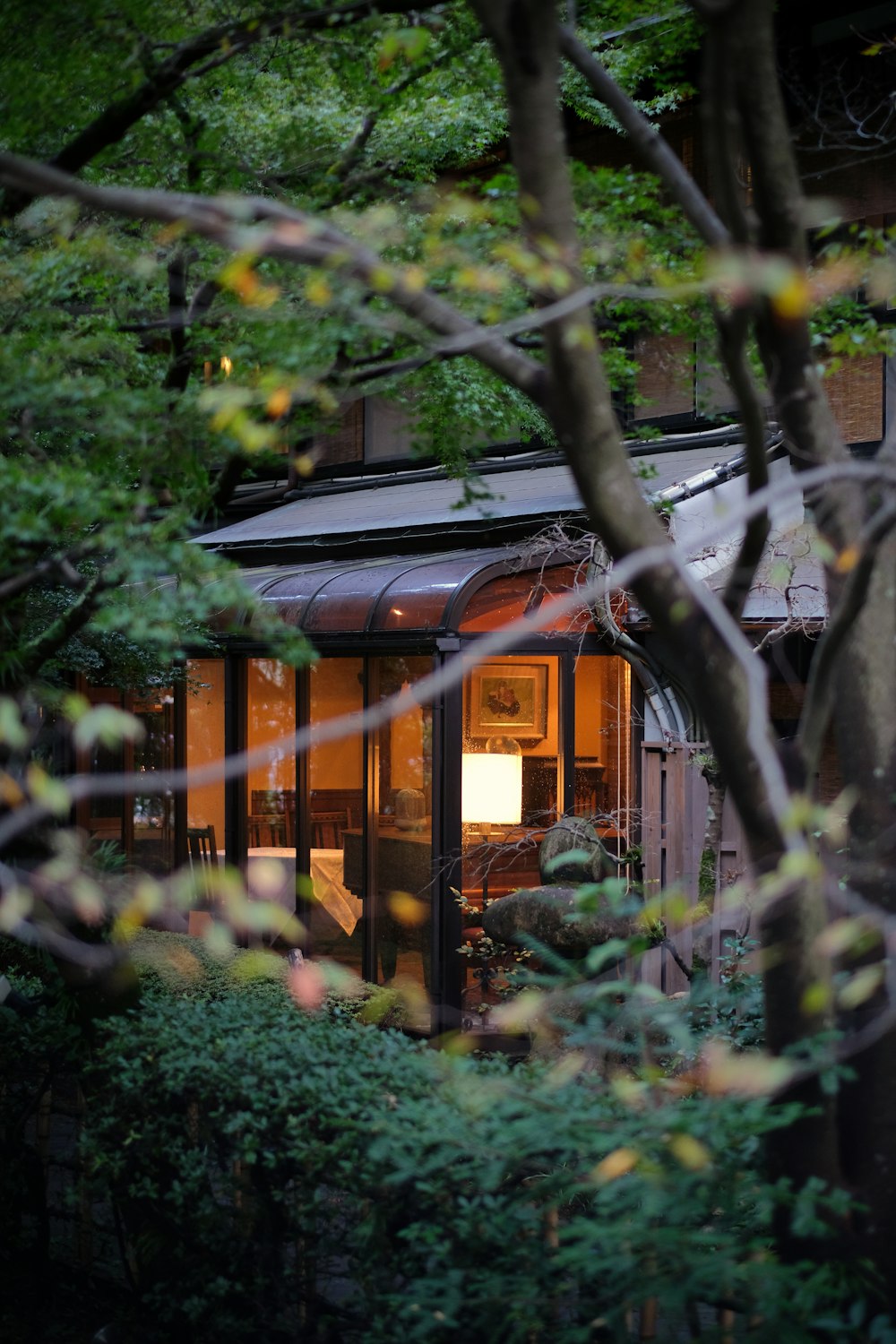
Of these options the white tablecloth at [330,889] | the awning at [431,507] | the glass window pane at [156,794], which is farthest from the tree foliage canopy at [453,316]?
the glass window pane at [156,794]

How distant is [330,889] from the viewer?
39.6 feet

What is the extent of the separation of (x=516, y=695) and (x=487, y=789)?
1.08 meters

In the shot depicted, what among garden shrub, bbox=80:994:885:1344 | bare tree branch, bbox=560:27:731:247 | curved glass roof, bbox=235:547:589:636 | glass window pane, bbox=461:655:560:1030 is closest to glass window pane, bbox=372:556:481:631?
curved glass roof, bbox=235:547:589:636

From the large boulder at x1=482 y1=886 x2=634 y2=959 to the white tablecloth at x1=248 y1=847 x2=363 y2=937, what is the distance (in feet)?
12.9

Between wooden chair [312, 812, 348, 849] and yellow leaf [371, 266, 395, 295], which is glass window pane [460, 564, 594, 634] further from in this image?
yellow leaf [371, 266, 395, 295]

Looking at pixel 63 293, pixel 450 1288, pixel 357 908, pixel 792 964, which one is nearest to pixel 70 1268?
pixel 450 1288

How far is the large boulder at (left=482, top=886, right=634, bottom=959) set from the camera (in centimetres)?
764

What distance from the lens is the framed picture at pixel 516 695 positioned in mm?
11523

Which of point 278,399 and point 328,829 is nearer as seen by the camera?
point 278,399

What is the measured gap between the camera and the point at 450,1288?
3.61 m

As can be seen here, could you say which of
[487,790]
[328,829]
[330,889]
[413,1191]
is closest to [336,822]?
[328,829]

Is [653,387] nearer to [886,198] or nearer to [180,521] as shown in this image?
[886,198]

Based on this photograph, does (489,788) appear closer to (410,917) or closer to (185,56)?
(410,917)

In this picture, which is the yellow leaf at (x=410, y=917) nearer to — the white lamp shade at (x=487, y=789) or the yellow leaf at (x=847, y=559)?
the white lamp shade at (x=487, y=789)
